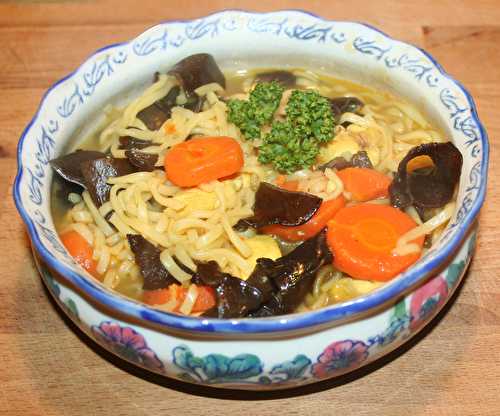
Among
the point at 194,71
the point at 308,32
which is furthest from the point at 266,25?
the point at 194,71

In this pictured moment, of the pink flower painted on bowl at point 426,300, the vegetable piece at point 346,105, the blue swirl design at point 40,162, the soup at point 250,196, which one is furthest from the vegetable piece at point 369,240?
the blue swirl design at point 40,162

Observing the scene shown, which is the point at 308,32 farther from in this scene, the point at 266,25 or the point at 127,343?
the point at 127,343

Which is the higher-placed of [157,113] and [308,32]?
[308,32]

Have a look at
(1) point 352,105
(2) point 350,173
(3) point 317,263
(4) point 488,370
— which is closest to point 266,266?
(3) point 317,263

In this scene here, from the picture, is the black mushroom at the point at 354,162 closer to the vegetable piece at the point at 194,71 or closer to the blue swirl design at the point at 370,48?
the blue swirl design at the point at 370,48

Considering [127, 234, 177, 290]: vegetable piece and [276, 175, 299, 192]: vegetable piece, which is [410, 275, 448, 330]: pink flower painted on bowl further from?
[127, 234, 177, 290]: vegetable piece

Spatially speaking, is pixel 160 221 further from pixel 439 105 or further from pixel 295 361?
pixel 439 105

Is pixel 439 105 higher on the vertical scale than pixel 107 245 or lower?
higher
